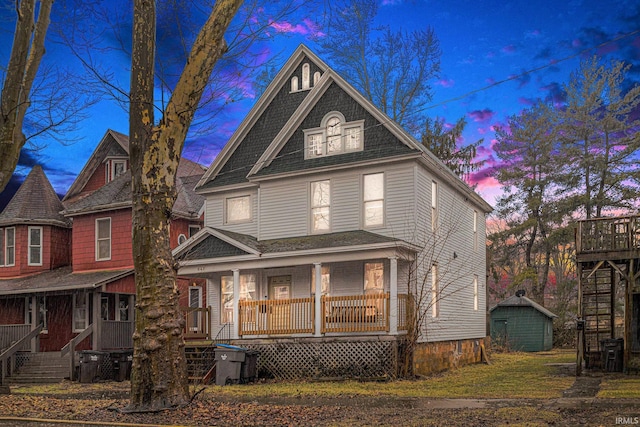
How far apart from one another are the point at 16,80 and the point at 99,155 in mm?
19683

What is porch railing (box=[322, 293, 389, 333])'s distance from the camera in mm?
20109

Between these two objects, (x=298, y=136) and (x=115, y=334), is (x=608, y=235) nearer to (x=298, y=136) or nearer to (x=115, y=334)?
(x=298, y=136)

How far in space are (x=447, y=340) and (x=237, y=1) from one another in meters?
16.3

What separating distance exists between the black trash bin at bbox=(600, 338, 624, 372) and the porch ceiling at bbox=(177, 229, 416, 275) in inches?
251

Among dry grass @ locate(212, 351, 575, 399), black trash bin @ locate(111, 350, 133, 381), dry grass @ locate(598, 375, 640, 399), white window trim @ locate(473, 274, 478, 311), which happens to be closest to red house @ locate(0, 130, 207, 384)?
black trash bin @ locate(111, 350, 133, 381)

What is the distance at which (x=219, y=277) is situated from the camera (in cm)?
2536

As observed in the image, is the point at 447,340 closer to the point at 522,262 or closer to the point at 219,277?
the point at 219,277

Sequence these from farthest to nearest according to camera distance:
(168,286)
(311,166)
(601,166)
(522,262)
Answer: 1. (522,262)
2. (601,166)
3. (311,166)
4. (168,286)

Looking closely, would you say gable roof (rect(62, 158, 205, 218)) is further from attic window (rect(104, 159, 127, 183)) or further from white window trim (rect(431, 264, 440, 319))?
white window trim (rect(431, 264, 440, 319))

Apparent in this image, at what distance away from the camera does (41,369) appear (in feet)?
80.0

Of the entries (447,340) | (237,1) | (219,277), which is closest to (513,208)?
(447,340)

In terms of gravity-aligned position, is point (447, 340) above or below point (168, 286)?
below

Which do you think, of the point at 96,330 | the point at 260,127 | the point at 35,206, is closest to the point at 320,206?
the point at 260,127

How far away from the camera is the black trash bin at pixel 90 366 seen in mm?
22516
